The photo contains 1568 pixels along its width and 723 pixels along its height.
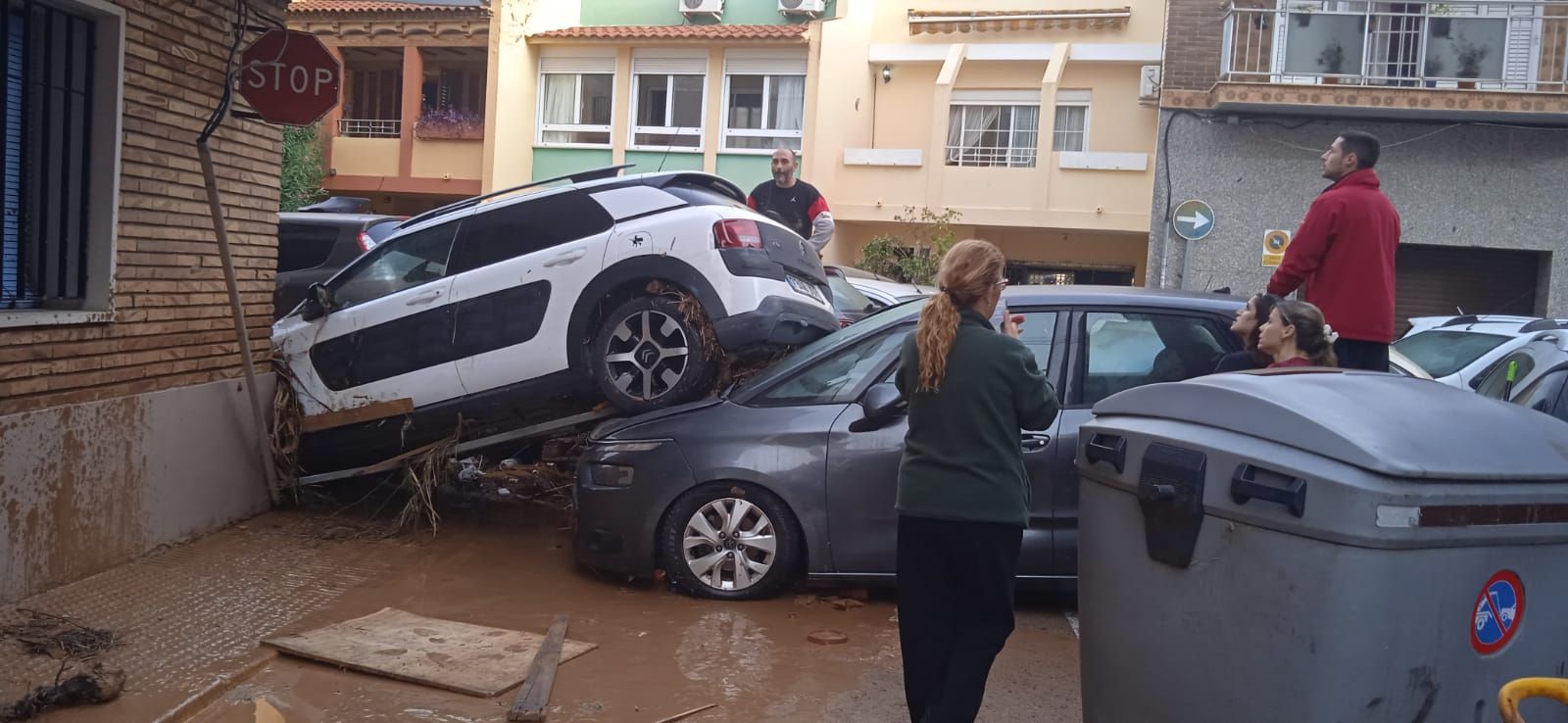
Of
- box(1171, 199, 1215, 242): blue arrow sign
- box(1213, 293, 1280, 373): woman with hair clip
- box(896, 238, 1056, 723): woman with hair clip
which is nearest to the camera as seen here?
box(896, 238, 1056, 723): woman with hair clip

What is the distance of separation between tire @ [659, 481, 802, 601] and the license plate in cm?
Answer: 138

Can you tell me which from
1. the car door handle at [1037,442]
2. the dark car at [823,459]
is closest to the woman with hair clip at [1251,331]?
the dark car at [823,459]

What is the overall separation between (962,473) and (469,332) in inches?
157

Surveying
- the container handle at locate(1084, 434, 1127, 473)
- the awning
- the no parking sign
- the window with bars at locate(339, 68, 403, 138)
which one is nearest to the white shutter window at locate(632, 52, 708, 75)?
the awning

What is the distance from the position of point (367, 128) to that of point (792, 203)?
1710 centimetres

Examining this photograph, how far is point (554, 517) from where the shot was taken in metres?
8.05

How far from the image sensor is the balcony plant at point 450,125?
893 inches

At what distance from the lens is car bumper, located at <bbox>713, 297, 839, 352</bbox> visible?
21.3 ft

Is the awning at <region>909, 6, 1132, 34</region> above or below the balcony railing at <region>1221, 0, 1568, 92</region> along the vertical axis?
above

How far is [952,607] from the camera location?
4.01 metres

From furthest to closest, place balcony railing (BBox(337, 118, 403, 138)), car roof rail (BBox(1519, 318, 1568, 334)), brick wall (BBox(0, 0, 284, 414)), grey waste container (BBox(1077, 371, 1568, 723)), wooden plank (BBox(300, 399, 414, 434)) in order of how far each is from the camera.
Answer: balcony railing (BBox(337, 118, 403, 138)) → car roof rail (BBox(1519, 318, 1568, 334)) → wooden plank (BBox(300, 399, 414, 434)) → brick wall (BBox(0, 0, 284, 414)) → grey waste container (BBox(1077, 371, 1568, 723))

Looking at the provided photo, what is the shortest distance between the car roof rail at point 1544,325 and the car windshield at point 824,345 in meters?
5.85

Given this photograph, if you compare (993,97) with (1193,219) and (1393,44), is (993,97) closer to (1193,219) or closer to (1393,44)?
(1193,219)

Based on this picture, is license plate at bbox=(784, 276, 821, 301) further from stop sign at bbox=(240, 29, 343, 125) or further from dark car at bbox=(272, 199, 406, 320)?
dark car at bbox=(272, 199, 406, 320)
